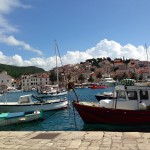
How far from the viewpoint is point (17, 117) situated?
2203 centimetres

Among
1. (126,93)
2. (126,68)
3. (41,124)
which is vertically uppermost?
(126,68)

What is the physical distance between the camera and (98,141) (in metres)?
9.66

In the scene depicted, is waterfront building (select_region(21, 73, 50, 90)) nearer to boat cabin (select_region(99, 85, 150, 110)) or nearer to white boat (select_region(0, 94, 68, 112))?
white boat (select_region(0, 94, 68, 112))

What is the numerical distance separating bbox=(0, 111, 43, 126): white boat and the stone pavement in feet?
33.5

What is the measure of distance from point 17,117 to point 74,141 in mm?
12921

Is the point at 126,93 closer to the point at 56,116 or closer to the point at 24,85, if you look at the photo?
the point at 56,116

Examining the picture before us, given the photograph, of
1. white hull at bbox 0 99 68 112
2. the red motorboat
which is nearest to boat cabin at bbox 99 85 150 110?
the red motorboat

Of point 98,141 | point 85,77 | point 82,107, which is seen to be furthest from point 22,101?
point 85,77

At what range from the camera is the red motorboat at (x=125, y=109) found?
19.4 metres

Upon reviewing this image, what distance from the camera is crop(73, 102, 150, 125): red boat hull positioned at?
19281 mm

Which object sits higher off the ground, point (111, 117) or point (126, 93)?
point (126, 93)

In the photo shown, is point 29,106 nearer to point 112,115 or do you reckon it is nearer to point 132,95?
point 112,115

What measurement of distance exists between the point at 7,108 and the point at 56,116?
15.7 feet

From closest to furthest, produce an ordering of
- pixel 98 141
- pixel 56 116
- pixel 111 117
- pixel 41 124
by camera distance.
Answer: pixel 98 141
pixel 111 117
pixel 41 124
pixel 56 116
